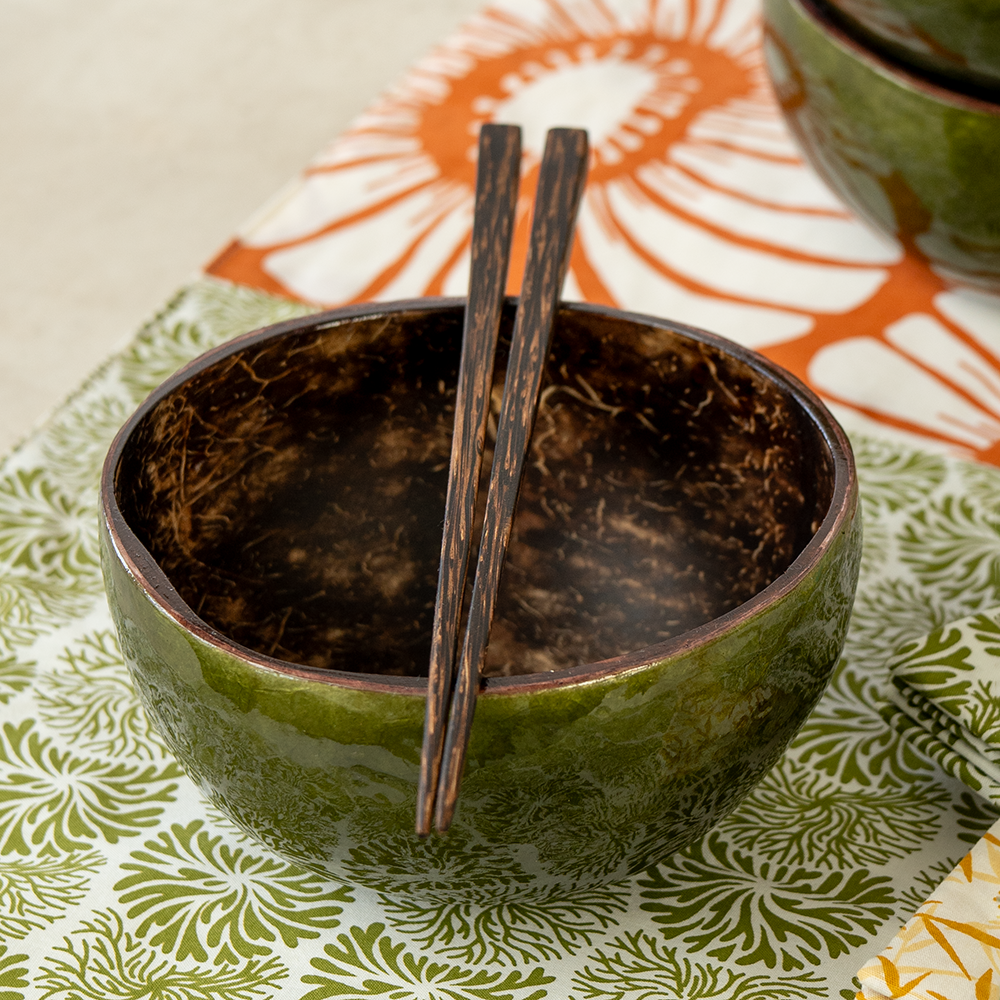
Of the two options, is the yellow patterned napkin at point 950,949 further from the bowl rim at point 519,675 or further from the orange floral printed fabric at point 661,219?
the orange floral printed fabric at point 661,219

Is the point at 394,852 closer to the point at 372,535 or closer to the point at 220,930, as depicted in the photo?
the point at 220,930

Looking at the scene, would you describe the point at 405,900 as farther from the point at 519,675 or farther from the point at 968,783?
the point at 968,783

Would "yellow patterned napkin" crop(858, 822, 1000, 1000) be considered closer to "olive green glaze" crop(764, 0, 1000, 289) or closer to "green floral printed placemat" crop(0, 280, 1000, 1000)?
"green floral printed placemat" crop(0, 280, 1000, 1000)

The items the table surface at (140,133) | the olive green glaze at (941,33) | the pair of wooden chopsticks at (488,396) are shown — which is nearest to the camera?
the pair of wooden chopsticks at (488,396)

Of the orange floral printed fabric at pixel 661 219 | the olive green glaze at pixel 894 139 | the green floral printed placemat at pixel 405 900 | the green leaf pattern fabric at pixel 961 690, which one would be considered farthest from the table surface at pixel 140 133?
the green leaf pattern fabric at pixel 961 690

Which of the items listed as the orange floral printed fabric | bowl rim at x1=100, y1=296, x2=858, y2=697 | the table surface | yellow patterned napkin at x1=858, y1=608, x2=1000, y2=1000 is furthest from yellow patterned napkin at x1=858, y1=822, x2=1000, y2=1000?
the table surface

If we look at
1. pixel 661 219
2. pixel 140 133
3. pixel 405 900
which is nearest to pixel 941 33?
pixel 661 219
